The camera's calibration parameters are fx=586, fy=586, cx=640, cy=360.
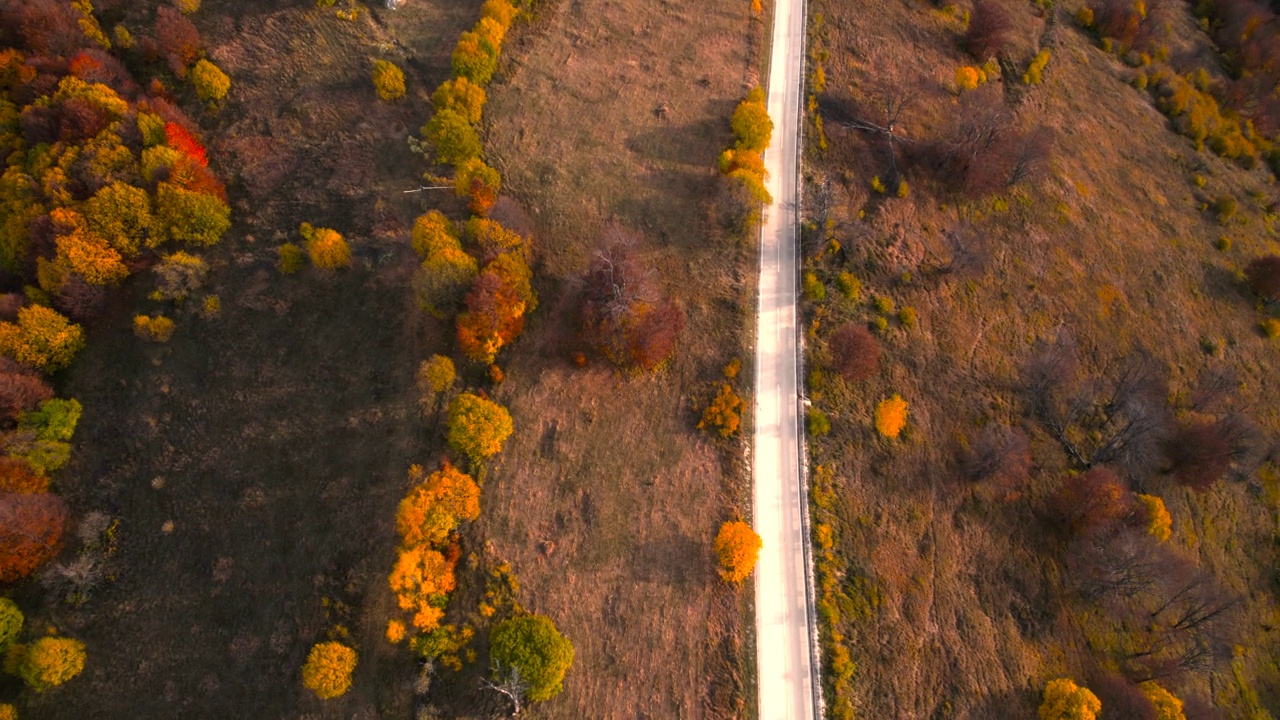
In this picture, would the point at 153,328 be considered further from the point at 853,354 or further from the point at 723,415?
the point at 853,354

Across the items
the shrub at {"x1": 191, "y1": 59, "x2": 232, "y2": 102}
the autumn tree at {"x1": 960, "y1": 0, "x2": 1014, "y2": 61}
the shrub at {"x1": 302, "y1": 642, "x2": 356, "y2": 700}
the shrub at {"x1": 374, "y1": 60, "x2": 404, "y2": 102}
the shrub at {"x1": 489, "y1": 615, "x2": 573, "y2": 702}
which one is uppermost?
the autumn tree at {"x1": 960, "y1": 0, "x2": 1014, "y2": 61}

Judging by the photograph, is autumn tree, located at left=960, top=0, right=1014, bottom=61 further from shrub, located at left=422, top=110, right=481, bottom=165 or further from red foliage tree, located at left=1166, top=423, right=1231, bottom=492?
shrub, located at left=422, top=110, right=481, bottom=165

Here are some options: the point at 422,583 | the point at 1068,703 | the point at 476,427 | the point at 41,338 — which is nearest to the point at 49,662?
the point at 41,338

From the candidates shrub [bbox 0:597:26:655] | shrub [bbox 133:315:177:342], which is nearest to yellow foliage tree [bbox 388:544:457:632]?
shrub [bbox 0:597:26:655]

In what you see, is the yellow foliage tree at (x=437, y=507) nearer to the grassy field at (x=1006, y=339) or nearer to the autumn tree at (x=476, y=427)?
the autumn tree at (x=476, y=427)

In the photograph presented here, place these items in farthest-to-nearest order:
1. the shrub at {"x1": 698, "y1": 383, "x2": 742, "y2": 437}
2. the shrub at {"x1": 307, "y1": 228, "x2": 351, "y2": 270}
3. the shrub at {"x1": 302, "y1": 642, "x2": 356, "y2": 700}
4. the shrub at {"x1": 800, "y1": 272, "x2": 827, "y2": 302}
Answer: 1. the shrub at {"x1": 800, "y1": 272, "x2": 827, "y2": 302}
2. the shrub at {"x1": 307, "y1": 228, "x2": 351, "y2": 270}
3. the shrub at {"x1": 698, "y1": 383, "x2": 742, "y2": 437}
4. the shrub at {"x1": 302, "y1": 642, "x2": 356, "y2": 700}

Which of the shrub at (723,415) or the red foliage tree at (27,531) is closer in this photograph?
the red foliage tree at (27,531)

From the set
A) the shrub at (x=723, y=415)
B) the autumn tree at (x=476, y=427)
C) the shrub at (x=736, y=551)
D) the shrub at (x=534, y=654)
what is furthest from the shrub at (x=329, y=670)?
the shrub at (x=723, y=415)
